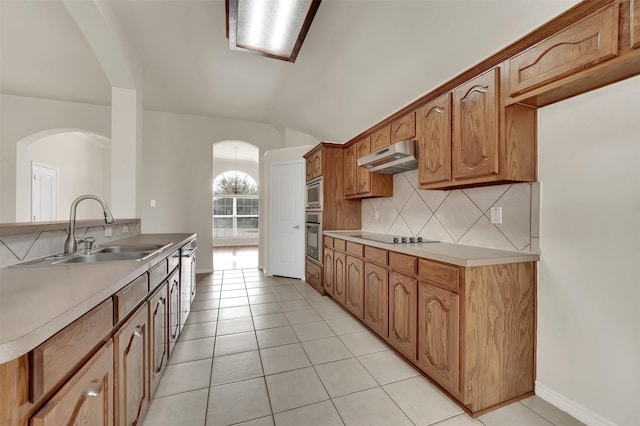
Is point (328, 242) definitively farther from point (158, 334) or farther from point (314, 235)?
point (158, 334)

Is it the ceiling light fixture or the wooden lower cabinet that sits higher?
the ceiling light fixture

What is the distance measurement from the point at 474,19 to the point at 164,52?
3.01m

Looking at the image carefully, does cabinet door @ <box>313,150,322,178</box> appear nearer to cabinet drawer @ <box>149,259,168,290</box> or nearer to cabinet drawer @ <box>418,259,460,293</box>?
cabinet drawer @ <box>418,259,460,293</box>

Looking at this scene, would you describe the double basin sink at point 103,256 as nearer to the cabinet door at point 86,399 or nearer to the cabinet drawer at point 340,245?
the cabinet door at point 86,399

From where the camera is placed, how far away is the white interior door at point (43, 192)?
4.61 meters

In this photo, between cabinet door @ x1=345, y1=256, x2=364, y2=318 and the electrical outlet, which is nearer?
the electrical outlet

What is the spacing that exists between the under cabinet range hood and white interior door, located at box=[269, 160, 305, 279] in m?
1.72

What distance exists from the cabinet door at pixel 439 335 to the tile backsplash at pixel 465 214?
62 cm

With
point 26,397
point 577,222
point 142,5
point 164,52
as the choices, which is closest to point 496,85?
point 577,222

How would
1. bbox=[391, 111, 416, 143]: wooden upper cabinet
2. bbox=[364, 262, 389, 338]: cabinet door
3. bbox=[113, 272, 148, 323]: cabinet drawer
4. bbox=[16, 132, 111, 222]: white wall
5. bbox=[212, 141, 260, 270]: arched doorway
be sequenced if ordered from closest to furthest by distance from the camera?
1. bbox=[113, 272, 148, 323]: cabinet drawer
2. bbox=[364, 262, 389, 338]: cabinet door
3. bbox=[391, 111, 416, 143]: wooden upper cabinet
4. bbox=[16, 132, 111, 222]: white wall
5. bbox=[212, 141, 260, 270]: arched doorway

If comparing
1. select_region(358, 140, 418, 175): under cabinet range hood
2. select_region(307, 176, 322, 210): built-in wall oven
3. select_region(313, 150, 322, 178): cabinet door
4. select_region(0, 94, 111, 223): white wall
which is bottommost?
select_region(307, 176, 322, 210): built-in wall oven

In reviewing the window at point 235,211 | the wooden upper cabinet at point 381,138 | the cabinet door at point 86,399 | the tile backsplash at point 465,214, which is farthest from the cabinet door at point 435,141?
the window at point 235,211

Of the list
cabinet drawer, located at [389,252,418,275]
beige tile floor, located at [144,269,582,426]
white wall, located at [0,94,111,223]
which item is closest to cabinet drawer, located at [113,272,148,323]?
beige tile floor, located at [144,269,582,426]

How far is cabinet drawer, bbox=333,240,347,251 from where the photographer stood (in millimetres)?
3016
